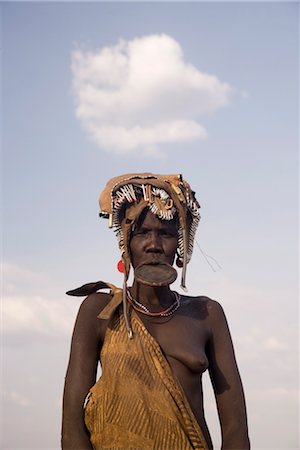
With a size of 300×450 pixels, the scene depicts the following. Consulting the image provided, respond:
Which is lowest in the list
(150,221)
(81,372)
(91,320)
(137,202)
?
(81,372)

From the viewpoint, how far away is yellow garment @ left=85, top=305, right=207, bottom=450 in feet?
19.9

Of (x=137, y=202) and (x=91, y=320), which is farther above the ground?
(x=137, y=202)

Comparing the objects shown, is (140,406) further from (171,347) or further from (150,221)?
(150,221)

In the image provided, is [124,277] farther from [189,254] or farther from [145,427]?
[145,427]

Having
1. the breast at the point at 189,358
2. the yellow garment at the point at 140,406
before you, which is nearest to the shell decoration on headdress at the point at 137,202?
the breast at the point at 189,358

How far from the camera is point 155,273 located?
6.45 m

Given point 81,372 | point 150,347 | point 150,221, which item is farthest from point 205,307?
point 81,372

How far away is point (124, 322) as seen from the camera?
652cm

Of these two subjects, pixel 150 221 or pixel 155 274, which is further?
pixel 150 221

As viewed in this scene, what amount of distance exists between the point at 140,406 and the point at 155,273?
41.4 inches

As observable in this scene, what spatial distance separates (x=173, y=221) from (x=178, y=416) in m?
1.58

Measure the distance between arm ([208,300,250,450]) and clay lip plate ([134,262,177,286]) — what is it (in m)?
0.63

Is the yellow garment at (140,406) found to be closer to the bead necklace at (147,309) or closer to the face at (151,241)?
the bead necklace at (147,309)

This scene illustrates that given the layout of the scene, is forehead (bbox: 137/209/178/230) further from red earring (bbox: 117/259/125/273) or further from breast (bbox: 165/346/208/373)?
breast (bbox: 165/346/208/373)
